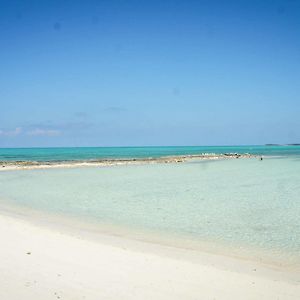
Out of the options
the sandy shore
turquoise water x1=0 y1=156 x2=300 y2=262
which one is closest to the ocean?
turquoise water x1=0 y1=156 x2=300 y2=262

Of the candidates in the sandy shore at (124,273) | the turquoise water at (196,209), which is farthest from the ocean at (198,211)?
the sandy shore at (124,273)

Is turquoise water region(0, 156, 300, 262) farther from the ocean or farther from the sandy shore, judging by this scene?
the sandy shore

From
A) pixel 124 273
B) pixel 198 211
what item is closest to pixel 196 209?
pixel 198 211

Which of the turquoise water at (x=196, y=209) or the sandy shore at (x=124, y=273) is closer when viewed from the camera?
the sandy shore at (x=124, y=273)

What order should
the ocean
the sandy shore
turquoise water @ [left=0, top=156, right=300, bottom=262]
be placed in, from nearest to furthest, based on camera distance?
the sandy shore < the ocean < turquoise water @ [left=0, top=156, right=300, bottom=262]

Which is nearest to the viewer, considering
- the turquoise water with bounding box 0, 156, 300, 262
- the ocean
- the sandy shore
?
the sandy shore

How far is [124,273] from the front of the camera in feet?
22.0

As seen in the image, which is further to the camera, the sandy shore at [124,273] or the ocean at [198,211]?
the ocean at [198,211]

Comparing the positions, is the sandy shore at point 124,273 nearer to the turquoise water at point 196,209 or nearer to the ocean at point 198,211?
the ocean at point 198,211

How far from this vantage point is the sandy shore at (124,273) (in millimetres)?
5816

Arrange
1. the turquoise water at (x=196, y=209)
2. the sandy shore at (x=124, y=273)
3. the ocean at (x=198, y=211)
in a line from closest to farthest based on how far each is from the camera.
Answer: the sandy shore at (x=124, y=273) < the ocean at (x=198, y=211) < the turquoise water at (x=196, y=209)

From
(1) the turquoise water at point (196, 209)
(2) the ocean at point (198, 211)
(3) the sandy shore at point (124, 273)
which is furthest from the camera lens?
(1) the turquoise water at point (196, 209)

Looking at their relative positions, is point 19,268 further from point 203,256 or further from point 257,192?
point 257,192

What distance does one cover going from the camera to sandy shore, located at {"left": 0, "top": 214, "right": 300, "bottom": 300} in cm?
582
